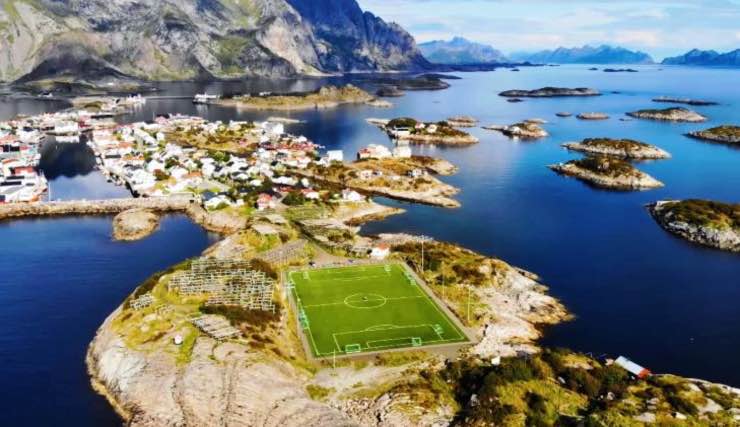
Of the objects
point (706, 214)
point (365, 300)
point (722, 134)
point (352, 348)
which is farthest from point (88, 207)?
point (722, 134)

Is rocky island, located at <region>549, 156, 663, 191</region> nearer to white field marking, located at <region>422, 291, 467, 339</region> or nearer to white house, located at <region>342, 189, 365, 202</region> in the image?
white house, located at <region>342, 189, 365, 202</region>

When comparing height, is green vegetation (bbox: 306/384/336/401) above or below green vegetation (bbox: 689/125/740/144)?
below

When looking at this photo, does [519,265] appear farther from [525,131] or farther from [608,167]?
[525,131]

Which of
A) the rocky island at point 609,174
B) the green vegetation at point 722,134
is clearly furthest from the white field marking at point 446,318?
the green vegetation at point 722,134

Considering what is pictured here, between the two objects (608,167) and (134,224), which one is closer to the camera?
(134,224)

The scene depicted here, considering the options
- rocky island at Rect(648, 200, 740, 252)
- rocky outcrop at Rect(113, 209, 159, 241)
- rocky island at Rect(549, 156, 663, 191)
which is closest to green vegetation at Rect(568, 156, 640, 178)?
rocky island at Rect(549, 156, 663, 191)

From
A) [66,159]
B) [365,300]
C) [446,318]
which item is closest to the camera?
[446,318]

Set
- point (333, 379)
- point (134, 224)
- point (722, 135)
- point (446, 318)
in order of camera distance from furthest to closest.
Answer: point (722, 135)
point (134, 224)
point (446, 318)
point (333, 379)
